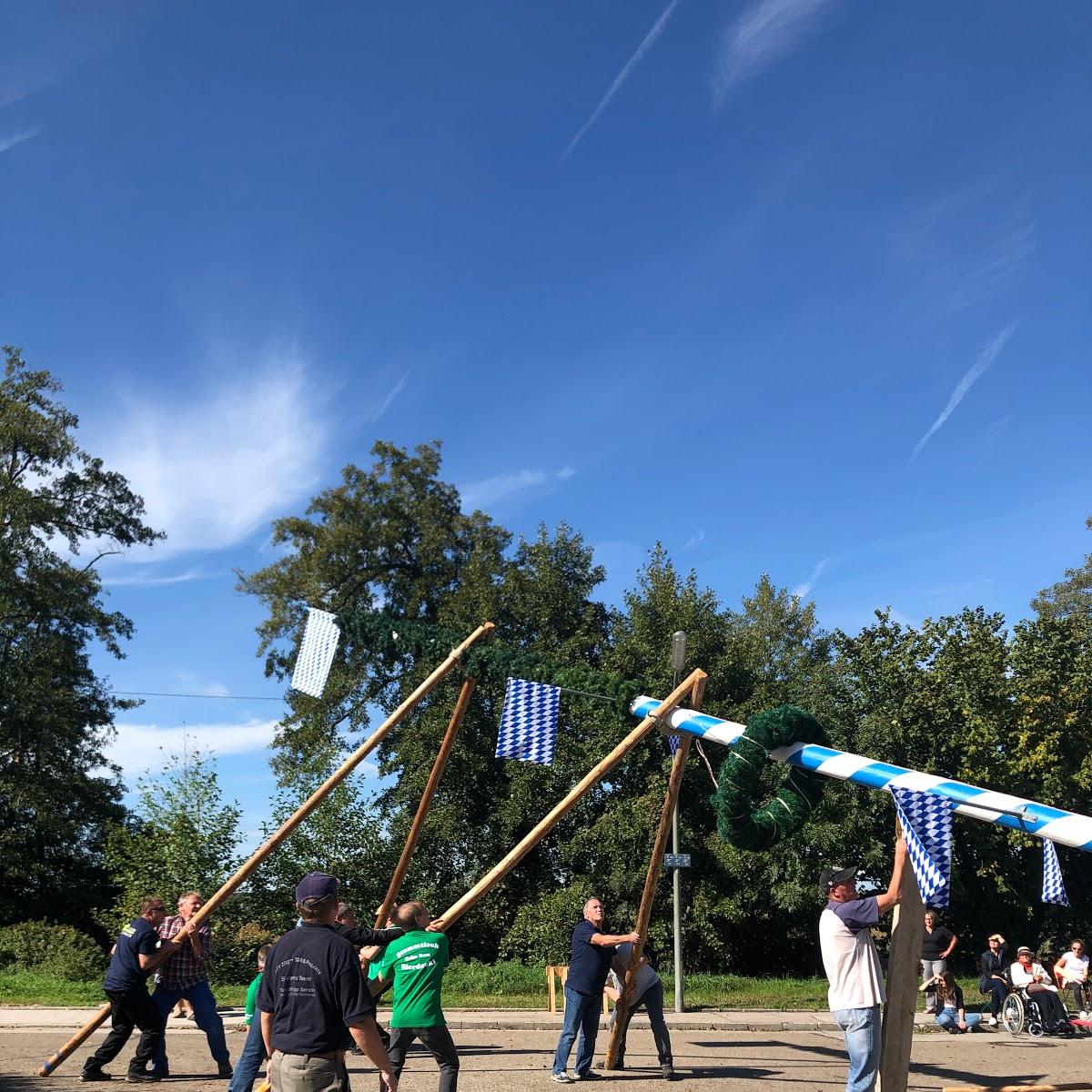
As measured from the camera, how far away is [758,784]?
9250 millimetres

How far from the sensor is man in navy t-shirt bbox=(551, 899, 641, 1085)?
9.88 meters

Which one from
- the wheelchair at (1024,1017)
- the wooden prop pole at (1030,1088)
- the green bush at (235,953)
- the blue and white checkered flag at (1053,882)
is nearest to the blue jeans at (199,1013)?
the wooden prop pole at (1030,1088)

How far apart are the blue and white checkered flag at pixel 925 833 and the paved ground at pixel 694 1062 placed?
3.67m

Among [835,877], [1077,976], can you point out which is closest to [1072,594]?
[1077,976]

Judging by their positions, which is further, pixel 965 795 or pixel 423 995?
pixel 423 995

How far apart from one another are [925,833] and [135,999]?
23.9 ft

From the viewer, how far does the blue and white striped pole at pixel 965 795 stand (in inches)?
272

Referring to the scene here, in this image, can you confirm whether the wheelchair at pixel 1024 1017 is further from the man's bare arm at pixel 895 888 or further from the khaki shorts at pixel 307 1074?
the khaki shorts at pixel 307 1074

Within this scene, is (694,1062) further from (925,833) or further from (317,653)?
(317,653)

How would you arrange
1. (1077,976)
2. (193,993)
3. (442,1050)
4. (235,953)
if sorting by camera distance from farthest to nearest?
(235,953)
(1077,976)
(193,993)
(442,1050)

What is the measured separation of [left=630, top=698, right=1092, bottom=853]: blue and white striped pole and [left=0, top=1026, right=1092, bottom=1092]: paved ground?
331 centimetres

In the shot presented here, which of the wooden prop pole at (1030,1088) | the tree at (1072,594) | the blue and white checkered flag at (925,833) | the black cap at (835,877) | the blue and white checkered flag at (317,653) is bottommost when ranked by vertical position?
the wooden prop pole at (1030,1088)

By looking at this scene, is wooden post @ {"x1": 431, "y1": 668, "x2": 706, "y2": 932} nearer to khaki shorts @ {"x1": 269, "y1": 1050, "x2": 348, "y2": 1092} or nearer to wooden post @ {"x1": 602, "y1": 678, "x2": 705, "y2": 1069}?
wooden post @ {"x1": 602, "y1": 678, "x2": 705, "y2": 1069}

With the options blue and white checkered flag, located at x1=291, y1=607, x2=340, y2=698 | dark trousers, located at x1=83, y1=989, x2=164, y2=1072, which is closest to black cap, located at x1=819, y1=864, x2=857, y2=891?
dark trousers, located at x1=83, y1=989, x2=164, y2=1072
